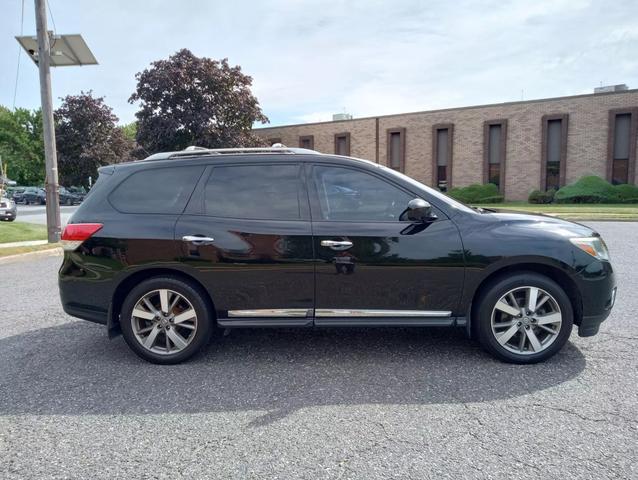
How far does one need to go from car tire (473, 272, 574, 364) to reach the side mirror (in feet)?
2.67

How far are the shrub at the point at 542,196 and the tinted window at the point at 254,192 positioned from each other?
28.9 meters

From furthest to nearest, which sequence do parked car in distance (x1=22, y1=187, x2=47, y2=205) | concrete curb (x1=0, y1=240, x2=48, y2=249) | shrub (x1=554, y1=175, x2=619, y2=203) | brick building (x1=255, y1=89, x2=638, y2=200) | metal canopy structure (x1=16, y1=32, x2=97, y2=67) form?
parked car in distance (x1=22, y1=187, x2=47, y2=205) → brick building (x1=255, y1=89, x2=638, y2=200) → shrub (x1=554, y1=175, x2=619, y2=203) → concrete curb (x1=0, y1=240, x2=48, y2=249) → metal canopy structure (x1=16, y1=32, x2=97, y2=67)

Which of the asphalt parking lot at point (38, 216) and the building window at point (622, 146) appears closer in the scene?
the asphalt parking lot at point (38, 216)

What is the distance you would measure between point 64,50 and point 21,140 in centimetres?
5514

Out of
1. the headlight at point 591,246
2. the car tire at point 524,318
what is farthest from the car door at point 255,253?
the headlight at point 591,246

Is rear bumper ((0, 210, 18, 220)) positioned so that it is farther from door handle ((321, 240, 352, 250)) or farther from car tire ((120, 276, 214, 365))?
door handle ((321, 240, 352, 250))

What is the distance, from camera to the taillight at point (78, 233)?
3906 mm

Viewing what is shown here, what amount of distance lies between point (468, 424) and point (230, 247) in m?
2.25

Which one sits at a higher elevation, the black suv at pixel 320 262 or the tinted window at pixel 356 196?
the tinted window at pixel 356 196

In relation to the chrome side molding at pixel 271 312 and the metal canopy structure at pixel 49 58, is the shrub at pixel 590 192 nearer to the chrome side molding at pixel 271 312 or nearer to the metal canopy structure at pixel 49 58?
the metal canopy structure at pixel 49 58

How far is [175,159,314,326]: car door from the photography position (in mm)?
3765

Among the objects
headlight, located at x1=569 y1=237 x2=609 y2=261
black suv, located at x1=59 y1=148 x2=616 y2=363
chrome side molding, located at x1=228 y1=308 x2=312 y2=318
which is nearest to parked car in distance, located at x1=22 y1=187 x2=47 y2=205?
black suv, located at x1=59 y1=148 x2=616 y2=363

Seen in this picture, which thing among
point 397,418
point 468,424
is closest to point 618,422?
point 468,424

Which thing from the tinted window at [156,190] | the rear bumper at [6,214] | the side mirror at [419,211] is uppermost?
the tinted window at [156,190]
